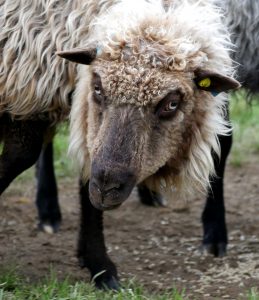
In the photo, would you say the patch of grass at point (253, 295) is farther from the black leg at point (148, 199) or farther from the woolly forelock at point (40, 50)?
the black leg at point (148, 199)

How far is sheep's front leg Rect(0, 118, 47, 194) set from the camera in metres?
4.85

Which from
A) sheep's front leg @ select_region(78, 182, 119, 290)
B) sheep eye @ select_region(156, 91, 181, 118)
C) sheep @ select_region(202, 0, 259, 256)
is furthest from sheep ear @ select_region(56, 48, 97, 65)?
sheep @ select_region(202, 0, 259, 256)

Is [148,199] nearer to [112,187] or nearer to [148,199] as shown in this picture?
[148,199]

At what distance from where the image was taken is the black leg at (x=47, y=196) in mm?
6457

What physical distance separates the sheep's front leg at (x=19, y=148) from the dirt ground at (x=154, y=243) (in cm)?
62

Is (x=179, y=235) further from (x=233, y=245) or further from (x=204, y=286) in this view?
(x=204, y=286)

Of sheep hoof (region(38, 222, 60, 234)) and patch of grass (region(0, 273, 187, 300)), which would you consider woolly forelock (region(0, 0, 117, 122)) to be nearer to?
patch of grass (region(0, 273, 187, 300))

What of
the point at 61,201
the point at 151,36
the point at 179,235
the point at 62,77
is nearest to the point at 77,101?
the point at 62,77

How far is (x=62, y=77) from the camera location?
15.8 ft

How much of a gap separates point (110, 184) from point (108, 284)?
1042 mm

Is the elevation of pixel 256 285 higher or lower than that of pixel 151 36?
lower

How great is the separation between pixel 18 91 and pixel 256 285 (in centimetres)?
175

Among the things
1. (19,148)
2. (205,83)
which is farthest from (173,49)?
(19,148)

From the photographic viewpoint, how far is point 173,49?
440 cm
